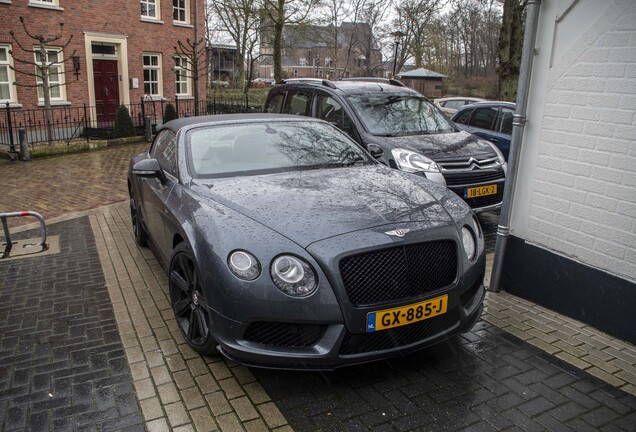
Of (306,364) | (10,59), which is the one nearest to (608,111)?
(306,364)

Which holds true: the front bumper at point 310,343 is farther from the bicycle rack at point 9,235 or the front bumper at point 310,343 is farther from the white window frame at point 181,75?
the white window frame at point 181,75

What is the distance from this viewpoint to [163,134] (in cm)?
558

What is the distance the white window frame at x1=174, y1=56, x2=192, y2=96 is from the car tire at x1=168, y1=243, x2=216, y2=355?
19463mm

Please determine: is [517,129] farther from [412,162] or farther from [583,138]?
[412,162]

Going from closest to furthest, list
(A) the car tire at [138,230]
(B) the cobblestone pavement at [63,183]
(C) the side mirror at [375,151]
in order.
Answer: (C) the side mirror at [375,151] < (A) the car tire at [138,230] < (B) the cobblestone pavement at [63,183]

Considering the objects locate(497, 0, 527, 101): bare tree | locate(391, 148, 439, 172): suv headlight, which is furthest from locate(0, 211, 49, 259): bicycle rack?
locate(497, 0, 527, 101): bare tree

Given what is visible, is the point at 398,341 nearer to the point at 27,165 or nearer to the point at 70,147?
the point at 27,165

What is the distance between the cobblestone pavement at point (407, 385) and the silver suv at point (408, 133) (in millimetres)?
2567

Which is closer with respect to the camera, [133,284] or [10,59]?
[133,284]

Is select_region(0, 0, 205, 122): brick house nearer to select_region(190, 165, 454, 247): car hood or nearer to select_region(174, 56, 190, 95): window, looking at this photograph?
select_region(174, 56, 190, 95): window

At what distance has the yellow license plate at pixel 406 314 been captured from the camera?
3.04 m

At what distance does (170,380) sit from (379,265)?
5.24 ft

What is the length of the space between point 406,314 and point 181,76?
70.5 ft

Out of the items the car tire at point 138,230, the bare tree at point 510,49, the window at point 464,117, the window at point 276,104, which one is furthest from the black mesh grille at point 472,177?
the bare tree at point 510,49
